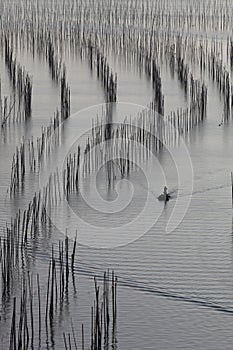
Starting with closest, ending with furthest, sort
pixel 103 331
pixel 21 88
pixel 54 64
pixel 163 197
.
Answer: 1. pixel 103 331
2. pixel 163 197
3. pixel 21 88
4. pixel 54 64

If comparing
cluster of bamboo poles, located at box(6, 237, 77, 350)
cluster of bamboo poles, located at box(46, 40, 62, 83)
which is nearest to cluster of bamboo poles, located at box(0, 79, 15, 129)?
cluster of bamboo poles, located at box(46, 40, 62, 83)

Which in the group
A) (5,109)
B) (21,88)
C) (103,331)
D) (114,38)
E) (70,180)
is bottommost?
(103,331)

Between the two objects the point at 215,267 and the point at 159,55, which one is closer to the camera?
the point at 215,267

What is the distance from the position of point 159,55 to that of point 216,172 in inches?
242

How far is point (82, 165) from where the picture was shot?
8031 millimetres

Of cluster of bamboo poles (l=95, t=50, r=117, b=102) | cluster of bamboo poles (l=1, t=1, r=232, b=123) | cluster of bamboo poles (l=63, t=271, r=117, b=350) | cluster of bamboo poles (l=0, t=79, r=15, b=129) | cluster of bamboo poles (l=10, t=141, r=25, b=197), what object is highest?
cluster of bamboo poles (l=1, t=1, r=232, b=123)

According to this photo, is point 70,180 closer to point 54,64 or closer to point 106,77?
point 106,77

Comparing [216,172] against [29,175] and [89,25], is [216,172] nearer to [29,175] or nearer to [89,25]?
[29,175]

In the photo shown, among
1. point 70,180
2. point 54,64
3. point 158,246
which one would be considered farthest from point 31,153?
point 54,64

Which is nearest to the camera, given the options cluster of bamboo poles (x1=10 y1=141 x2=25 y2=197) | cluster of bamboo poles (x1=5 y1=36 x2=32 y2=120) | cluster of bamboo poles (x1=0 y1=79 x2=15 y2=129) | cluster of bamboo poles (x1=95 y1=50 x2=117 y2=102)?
cluster of bamboo poles (x1=10 y1=141 x2=25 y2=197)

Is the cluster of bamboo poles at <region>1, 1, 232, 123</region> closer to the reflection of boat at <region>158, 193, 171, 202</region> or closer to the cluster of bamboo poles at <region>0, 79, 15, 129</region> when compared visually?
the cluster of bamboo poles at <region>0, 79, 15, 129</region>

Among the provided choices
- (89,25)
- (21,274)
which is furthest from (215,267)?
(89,25)

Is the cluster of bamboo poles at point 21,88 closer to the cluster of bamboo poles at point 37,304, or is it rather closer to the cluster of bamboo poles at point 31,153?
the cluster of bamboo poles at point 31,153

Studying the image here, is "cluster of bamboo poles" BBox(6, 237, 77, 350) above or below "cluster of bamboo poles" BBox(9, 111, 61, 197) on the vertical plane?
below
